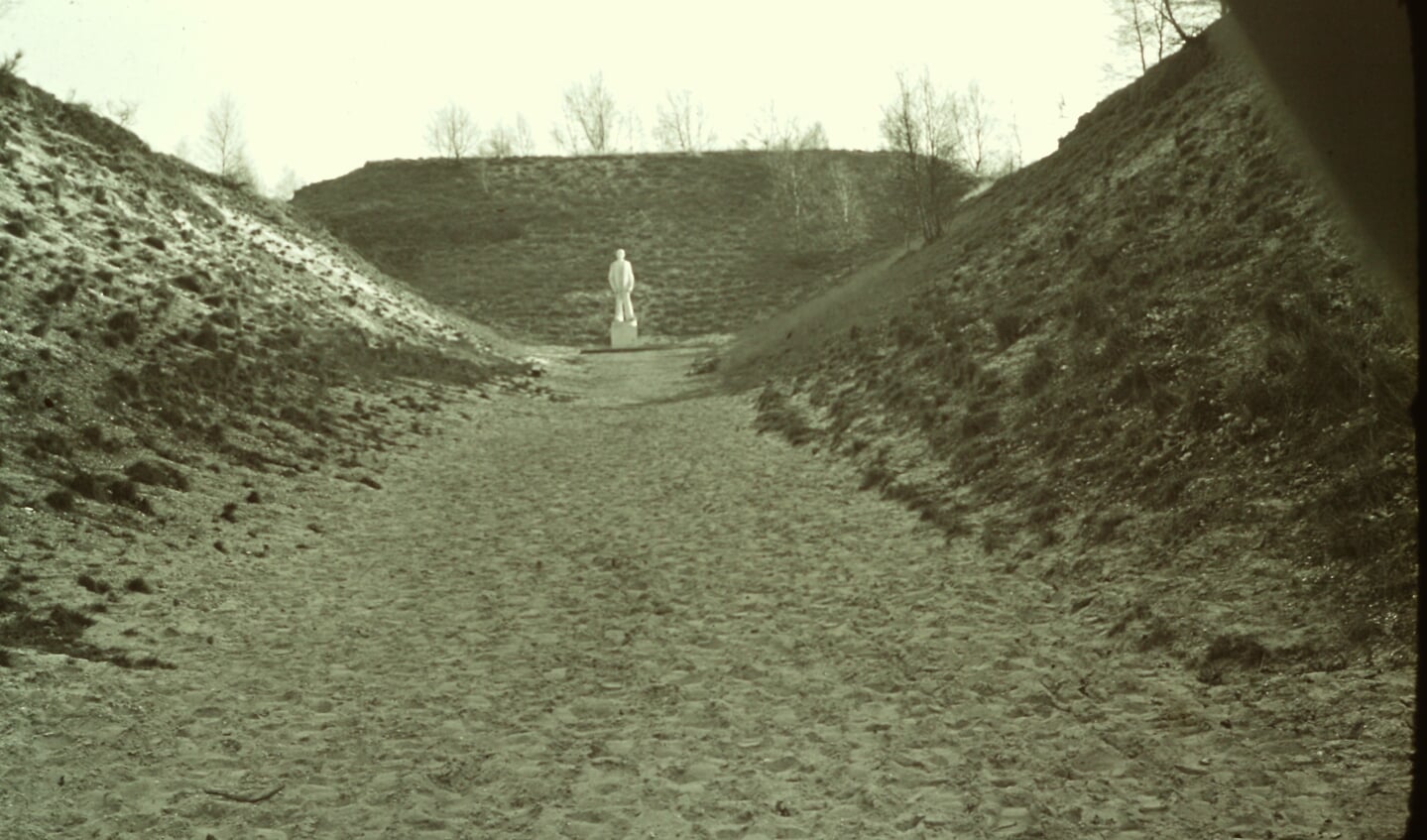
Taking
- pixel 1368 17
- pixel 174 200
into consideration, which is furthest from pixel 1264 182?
pixel 174 200

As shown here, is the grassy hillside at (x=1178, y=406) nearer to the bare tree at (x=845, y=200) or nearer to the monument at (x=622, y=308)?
the monument at (x=622, y=308)

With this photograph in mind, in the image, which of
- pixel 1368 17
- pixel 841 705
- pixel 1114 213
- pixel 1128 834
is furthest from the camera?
pixel 1114 213

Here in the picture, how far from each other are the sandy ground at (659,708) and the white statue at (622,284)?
2309 centimetres

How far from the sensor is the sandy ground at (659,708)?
193 inches

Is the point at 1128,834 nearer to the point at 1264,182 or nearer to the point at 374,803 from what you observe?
the point at 374,803

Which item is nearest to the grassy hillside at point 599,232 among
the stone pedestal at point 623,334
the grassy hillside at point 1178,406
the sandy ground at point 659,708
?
the stone pedestal at point 623,334

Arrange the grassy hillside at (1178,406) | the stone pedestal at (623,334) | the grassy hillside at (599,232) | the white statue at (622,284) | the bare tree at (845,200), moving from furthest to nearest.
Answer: the bare tree at (845,200)
the grassy hillside at (599,232)
the stone pedestal at (623,334)
the white statue at (622,284)
the grassy hillside at (1178,406)

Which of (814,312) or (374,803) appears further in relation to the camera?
(814,312)

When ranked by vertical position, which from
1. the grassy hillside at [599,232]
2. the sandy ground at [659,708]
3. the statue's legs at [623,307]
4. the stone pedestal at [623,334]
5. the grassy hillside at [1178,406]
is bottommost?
the sandy ground at [659,708]

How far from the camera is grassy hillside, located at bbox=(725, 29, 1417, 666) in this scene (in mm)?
6520

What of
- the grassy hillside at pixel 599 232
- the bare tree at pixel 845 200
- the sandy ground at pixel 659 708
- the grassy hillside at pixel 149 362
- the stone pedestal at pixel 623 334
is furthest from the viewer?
the bare tree at pixel 845 200

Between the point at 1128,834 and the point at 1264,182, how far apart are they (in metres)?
9.97

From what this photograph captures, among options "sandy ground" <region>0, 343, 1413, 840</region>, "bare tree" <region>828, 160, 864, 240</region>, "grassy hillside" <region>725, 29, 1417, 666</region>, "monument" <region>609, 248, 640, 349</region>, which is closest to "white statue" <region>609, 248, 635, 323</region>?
"monument" <region>609, 248, 640, 349</region>

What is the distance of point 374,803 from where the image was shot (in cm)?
520
